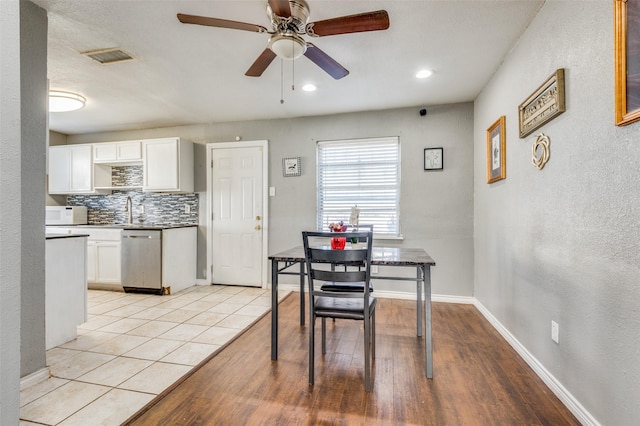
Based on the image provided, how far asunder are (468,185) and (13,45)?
381 centimetres

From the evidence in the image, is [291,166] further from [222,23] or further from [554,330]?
[554,330]

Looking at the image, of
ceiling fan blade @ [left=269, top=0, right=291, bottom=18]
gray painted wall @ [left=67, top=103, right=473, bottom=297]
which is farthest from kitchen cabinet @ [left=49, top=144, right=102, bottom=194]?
ceiling fan blade @ [left=269, top=0, right=291, bottom=18]

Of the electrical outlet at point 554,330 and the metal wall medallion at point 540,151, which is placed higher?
the metal wall medallion at point 540,151

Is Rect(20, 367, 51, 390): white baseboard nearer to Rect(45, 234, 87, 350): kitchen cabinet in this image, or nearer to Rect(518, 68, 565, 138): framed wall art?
Rect(45, 234, 87, 350): kitchen cabinet

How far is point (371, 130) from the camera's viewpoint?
3.86 m

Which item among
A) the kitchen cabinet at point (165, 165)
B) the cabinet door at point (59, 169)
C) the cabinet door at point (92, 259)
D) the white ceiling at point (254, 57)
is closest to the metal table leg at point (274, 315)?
the white ceiling at point (254, 57)

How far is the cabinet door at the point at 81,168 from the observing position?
4.48 m

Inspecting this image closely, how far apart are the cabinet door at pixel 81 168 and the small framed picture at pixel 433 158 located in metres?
4.81

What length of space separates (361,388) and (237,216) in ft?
10.0

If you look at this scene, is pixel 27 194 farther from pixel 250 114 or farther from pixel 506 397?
pixel 506 397

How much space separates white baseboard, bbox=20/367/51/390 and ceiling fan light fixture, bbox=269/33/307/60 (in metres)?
2.51

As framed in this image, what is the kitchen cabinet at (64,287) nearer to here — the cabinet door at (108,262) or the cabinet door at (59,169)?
the cabinet door at (108,262)

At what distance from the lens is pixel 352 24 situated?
5.31ft

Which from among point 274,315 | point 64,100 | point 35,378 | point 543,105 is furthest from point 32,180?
point 543,105
